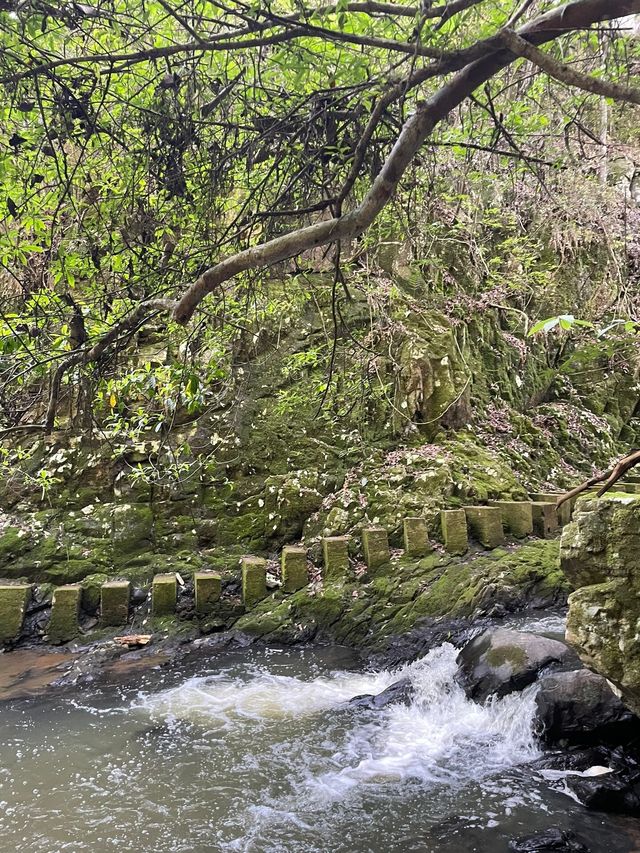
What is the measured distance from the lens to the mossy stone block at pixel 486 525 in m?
6.38

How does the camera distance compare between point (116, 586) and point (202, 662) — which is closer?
point (202, 662)

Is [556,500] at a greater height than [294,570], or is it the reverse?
[556,500]

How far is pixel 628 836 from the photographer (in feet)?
9.05

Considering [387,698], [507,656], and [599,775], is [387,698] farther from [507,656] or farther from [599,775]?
[599,775]

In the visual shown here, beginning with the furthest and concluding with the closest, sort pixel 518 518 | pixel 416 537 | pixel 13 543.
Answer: pixel 518 518 < pixel 13 543 < pixel 416 537

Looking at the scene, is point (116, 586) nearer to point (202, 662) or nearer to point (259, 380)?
point (202, 662)

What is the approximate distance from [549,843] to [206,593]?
158 inches

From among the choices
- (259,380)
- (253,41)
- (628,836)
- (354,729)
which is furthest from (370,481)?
(253,41)

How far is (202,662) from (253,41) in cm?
494

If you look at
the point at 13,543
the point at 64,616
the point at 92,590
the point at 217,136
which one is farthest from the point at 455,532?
the point at 13,543

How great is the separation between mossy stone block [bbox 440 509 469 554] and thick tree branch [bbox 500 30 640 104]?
4.87m

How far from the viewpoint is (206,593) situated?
597 centimetres

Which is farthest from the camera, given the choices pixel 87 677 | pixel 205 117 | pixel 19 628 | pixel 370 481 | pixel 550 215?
pixel 550 215

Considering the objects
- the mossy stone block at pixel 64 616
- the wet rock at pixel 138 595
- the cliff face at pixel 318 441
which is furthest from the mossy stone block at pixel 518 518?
the mossy stone block at pixel 64 616
